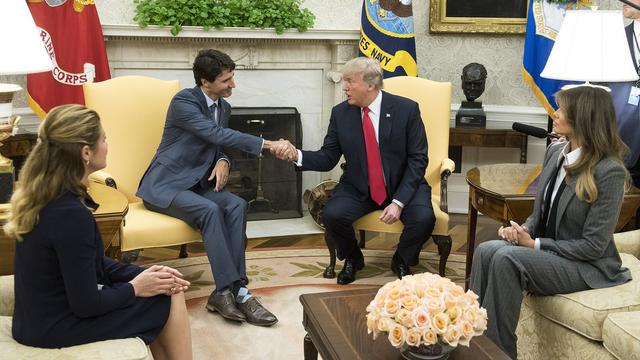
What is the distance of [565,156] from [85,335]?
1.86 meters

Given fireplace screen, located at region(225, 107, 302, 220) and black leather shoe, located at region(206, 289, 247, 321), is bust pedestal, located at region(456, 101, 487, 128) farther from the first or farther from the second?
black leather shoe, located at region(206, 289, 247, 321)

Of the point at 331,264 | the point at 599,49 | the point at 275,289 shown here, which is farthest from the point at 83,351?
the point at 599,49

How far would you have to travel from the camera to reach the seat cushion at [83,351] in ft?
7.02

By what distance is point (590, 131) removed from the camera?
277 cm

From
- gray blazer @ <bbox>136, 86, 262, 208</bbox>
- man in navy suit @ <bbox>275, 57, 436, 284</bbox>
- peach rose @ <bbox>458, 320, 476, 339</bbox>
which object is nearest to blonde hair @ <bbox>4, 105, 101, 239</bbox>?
peach rose @ <bbox>458, 320, 476, 339</bbox>

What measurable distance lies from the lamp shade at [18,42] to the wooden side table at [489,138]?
10.4ft

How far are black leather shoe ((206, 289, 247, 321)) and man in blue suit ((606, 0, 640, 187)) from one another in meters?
2.18

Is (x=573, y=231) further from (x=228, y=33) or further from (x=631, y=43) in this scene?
(x=228, y=33)

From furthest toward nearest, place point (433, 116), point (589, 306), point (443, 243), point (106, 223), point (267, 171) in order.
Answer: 1. point (267, 171)
2. point (433, 116)
3. point (443, 243)
4. point (106, 223)
5. point (589, 306)

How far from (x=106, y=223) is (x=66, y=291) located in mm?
887

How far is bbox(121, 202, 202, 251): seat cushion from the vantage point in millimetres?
3602

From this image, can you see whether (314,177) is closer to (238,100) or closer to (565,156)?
(238,100)

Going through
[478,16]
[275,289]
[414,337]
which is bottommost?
[275,289]

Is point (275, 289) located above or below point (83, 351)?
below
